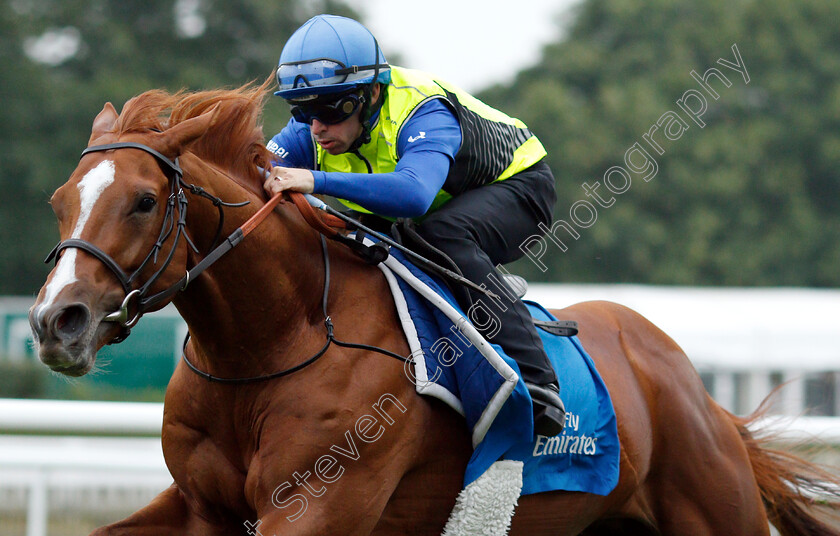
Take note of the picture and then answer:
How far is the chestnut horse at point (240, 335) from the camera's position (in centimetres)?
286

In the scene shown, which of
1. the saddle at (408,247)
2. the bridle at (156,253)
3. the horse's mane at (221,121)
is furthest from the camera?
the saddle at (408,247)

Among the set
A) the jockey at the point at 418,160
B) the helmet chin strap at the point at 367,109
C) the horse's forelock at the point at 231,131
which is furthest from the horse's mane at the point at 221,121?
the helmet chin strap at the point at 367,109

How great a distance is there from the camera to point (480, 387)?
3568 millimetres

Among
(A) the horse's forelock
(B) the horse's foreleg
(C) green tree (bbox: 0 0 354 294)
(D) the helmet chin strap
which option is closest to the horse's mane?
(A) the horse's forelock

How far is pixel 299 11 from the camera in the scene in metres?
25.1

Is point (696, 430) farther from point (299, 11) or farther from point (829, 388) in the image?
point (299, 11)

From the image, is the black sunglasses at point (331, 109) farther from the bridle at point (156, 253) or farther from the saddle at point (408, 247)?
the bridle at point (156, 253)

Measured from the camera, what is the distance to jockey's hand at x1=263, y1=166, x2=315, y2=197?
11.1 feet

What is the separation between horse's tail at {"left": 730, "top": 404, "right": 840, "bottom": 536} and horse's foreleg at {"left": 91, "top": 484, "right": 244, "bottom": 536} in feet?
8.85

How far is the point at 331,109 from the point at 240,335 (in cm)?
92

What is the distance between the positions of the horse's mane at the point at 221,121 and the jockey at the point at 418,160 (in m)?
0.11

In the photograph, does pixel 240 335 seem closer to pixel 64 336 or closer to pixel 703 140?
pixel 64 336

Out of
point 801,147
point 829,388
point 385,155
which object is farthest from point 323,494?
point 801,147

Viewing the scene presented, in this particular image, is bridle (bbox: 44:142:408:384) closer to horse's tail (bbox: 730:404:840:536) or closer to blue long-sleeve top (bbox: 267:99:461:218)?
blue long-sleeve top (bbox: 267:99:461:218)
